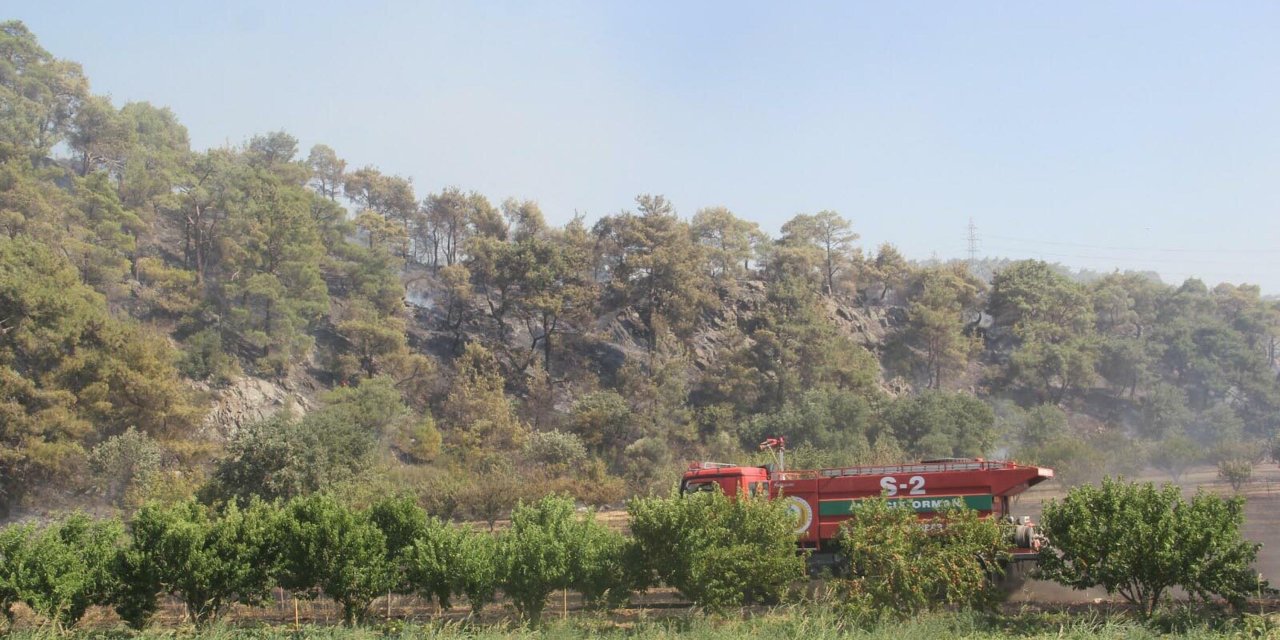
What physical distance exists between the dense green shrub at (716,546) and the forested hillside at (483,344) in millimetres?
22653

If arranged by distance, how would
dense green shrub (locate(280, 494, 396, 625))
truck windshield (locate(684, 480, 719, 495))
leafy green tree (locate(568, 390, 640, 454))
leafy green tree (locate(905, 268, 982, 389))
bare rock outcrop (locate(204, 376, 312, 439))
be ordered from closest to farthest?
dense green shrub (locate(280, 494, 396, 625)) → truck windshield (locate(684, 480, 719, 495)) → bare rock outcrop (locate(204, 376, 312, 439)) → leafy green tree (locate(568, 390, 640, 454)) → leafy green tree (locate(905, 268, 982, 389))

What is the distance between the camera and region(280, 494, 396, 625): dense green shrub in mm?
22062

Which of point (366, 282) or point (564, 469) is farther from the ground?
point (366, 282)

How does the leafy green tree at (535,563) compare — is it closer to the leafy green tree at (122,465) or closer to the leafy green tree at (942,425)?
the leafy green tree at (122,465)

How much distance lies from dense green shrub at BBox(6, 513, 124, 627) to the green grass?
68 cm

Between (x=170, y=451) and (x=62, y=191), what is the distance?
975 inches

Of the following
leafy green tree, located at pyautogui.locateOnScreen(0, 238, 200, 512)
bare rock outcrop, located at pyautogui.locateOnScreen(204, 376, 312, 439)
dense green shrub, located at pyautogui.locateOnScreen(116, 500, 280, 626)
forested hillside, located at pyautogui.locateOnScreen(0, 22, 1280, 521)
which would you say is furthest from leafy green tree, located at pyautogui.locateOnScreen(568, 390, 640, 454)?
dense green shrub, located at pyautogui.locateOnScreen(116, 500, 280, 626)

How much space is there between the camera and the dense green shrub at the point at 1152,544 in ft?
61.8

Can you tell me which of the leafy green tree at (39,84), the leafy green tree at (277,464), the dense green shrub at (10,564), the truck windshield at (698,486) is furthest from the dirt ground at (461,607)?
the leafy green tree at (39,84)

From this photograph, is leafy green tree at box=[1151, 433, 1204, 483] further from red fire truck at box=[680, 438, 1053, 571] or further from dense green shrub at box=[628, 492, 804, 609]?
dense green shrub at box=[628, 492, 804, 609]

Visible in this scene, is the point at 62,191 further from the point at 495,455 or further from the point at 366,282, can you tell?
the point at 495,455

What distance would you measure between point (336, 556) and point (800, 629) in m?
10.6

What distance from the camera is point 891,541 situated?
19500 millimetres

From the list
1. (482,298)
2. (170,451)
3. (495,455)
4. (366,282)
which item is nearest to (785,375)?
(495,455)
